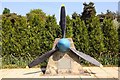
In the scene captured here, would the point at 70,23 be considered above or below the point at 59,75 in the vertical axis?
above

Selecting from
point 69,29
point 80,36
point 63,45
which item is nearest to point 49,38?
point 69,29

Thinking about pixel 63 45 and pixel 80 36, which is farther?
pixel 80 36

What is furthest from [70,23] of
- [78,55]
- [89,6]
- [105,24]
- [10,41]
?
[89,6]

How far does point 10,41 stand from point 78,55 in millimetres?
4762

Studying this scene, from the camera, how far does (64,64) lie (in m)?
10.1

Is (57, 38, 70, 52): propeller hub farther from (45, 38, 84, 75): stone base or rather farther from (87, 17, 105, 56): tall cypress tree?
(87, 17, 105, 56): tall cypress tree

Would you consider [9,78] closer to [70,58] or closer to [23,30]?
[70,58]

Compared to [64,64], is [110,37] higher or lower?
higher

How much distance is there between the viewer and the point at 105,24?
13750 mm

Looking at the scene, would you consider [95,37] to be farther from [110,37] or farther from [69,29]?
[69,29]

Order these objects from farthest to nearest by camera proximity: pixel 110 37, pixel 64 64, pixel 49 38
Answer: pixel 110 37
pixel 49 38
pixel 64 64

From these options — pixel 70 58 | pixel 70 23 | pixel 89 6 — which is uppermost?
pixel 89 6

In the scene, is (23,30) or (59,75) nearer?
(59,75)

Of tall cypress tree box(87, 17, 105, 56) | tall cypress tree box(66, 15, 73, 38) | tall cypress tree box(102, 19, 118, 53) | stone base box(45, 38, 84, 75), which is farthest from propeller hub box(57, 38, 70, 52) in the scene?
tall cypress tree box(102, 19, 118, 53)
